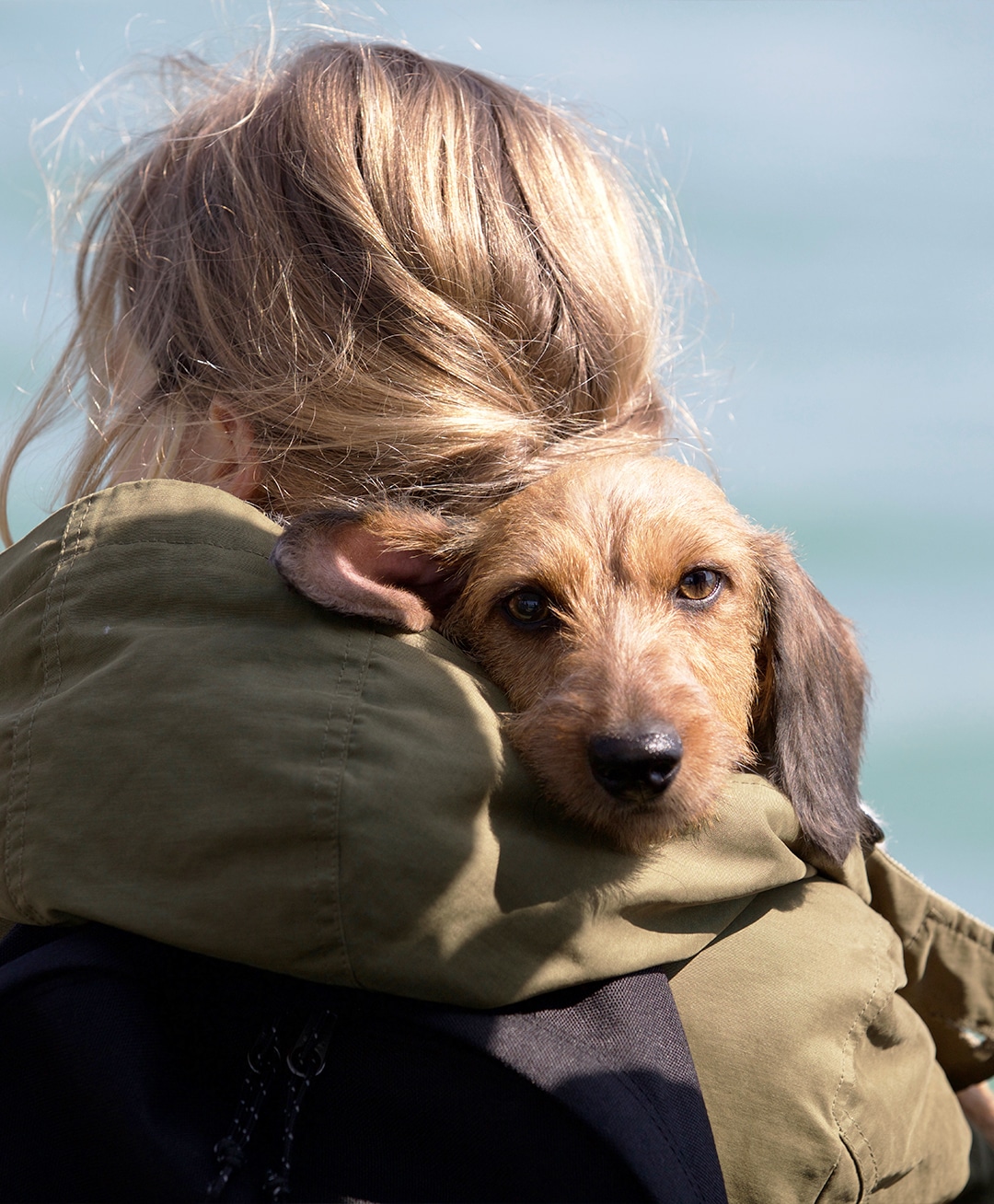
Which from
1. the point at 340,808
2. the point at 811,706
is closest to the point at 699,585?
the point at 811,706

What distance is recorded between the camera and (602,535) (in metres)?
2.75

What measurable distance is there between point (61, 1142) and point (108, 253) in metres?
2.64

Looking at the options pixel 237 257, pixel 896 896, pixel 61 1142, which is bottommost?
pixel 896 896

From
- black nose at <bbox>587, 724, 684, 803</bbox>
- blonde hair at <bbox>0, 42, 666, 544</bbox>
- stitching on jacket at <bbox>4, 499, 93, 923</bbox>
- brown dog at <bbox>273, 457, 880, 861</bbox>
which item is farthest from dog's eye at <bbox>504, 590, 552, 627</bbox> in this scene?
stitching on jacket at <bbox>4, 499, 93, 923</bbox>

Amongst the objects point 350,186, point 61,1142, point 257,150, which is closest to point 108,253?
point 257,150

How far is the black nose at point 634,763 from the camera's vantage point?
2.20 m

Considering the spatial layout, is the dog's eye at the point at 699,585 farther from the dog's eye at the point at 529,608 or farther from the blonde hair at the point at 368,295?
the blonde hair at the point at 368,295

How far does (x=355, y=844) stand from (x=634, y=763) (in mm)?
741

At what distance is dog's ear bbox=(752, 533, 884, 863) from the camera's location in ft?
8.50

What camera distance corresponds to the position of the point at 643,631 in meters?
2.65

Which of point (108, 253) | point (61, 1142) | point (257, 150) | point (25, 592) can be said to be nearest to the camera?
point (61, 1142)

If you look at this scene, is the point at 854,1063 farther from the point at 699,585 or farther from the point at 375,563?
the point at 375,563

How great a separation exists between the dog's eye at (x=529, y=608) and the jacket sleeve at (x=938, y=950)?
1175mm

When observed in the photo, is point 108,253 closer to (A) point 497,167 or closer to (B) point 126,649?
(A) point 497,167
